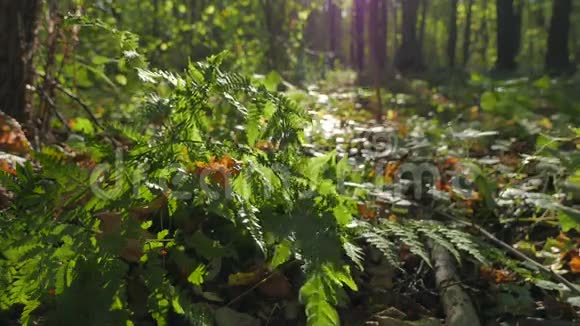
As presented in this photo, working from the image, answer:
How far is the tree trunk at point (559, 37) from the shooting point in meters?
14.1

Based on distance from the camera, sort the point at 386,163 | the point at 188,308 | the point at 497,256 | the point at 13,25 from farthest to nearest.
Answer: the point at 386,163
the point at 13,25
the point at 497,256
the point at 188,308

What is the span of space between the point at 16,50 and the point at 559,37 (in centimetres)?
1479

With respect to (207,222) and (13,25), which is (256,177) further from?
(13,25)

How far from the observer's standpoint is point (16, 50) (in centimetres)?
295

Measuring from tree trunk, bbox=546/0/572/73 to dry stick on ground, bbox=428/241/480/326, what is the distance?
1340 centimetres

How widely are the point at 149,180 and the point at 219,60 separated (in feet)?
1.40

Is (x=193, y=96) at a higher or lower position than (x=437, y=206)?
higher

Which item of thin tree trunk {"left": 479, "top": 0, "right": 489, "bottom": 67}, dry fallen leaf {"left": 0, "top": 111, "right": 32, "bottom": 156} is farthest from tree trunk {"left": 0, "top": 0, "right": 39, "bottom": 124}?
thin tree trunk {"left": 479, "top": 0, "right": 489, "bottom": 67}

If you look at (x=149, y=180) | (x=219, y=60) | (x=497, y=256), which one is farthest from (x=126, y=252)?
(x=497, y=256)

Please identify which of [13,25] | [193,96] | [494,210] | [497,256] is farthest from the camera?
[13,25]

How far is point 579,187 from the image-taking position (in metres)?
2.17

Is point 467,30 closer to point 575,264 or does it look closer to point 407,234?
point 575,264

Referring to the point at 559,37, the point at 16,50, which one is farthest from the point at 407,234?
the point at 559,37

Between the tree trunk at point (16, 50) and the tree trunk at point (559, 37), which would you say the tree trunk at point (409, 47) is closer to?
the tree trunk at point (559, 37)
